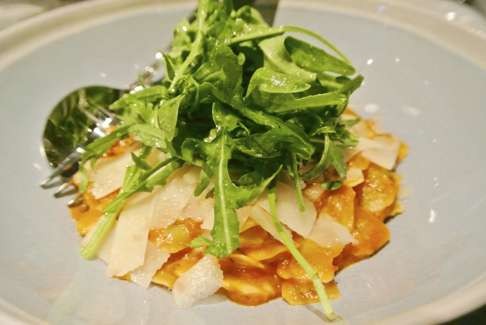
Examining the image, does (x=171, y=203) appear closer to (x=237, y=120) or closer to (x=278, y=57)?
(x=237, y=120)

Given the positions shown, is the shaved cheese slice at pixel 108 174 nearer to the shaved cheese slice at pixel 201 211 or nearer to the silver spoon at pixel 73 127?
the silver spoon at pixel 73 127

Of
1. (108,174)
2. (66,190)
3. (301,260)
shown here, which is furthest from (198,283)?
(66,190)

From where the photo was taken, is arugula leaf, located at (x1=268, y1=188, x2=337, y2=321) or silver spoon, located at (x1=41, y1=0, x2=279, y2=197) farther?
silver spoon, located at (x1=41, y1=0, x2=279, y2=197)

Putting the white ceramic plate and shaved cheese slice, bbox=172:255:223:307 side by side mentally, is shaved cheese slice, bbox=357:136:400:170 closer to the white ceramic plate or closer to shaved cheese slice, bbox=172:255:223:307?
the white ceramic plate

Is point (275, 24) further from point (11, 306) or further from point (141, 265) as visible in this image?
point (11, 306)

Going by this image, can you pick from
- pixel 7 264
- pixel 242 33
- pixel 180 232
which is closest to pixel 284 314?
pixel 180 232

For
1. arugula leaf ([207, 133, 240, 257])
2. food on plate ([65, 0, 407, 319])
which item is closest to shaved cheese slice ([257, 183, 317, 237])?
food on plate ([65, 0, 407, 319])
